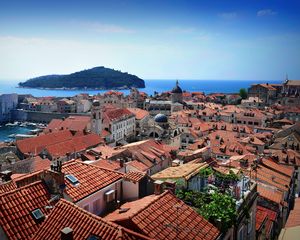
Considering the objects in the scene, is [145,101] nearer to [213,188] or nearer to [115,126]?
[115,126]

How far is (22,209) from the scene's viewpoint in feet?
33.7

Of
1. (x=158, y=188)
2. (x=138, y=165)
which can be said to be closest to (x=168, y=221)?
(x=158, y=188)

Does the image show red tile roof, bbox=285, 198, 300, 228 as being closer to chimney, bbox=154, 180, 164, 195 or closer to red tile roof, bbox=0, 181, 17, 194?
chimney, bbox=154, 180, 164, 195

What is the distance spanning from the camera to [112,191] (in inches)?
480

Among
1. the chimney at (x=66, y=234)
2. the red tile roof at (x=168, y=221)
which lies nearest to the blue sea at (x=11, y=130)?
the red tile roof at (x=168, y=221)

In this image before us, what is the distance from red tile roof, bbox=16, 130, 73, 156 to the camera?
4792 cm

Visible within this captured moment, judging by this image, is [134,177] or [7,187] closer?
[134,177]

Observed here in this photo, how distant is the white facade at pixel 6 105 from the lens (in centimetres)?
12425

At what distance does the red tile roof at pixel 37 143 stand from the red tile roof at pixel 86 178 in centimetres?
3509

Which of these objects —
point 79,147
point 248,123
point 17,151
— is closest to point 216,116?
point 248,123

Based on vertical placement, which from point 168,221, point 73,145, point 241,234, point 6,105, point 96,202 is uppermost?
point 168,221

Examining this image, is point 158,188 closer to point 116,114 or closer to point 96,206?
point 96,206

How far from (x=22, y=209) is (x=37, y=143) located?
42.1m

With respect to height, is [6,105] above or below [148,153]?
below
